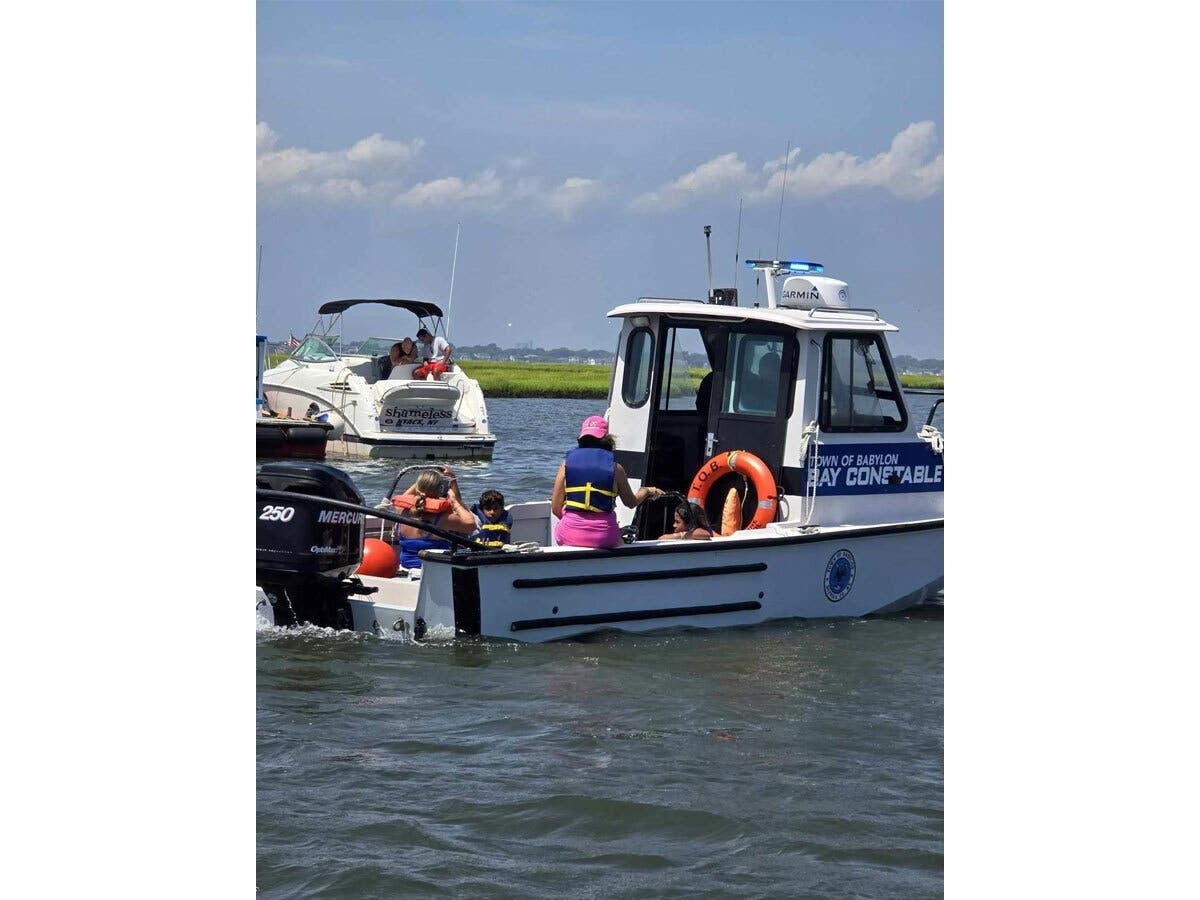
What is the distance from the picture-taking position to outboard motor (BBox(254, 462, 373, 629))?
778cm

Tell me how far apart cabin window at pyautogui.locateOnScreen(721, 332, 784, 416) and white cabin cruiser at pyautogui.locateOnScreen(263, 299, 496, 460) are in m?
15.3

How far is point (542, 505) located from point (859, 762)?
454 centimetres

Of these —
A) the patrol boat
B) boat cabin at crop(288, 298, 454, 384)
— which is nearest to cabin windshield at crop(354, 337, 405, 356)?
boat cabin at crop(288, 298, 454, 384)

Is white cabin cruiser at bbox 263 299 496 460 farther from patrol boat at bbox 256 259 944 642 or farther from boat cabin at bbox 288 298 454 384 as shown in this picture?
patrol boat at bbox 256 259 944 642

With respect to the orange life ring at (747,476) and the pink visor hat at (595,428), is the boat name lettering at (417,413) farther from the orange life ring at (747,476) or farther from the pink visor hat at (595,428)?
the pink visor hat at (595,428)

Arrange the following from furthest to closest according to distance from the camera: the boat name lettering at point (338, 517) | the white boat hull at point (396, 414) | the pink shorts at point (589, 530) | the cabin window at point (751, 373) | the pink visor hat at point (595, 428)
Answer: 1. the white boat hull at point (396, 414)
2. the cabin window at point (751, 373)
3. the pink visor hat at point (595, 428)
4. the pink shorts at point (589, 530)
5. the boat name lettering at point (338, 517)

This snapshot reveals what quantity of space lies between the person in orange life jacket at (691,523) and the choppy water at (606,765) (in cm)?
71

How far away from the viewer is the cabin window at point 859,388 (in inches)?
388

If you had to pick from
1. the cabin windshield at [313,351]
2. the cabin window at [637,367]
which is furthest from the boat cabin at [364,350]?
the cabin window at [637,367]

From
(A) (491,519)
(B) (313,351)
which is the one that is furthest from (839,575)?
(B) (313,351)

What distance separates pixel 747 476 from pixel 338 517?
10.4ft

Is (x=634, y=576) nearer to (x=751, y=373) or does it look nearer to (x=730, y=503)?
(x=730, y=503)
